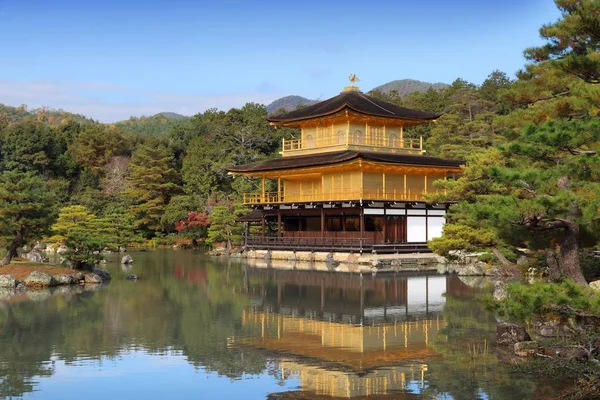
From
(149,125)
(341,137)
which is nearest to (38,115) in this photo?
(149,125)

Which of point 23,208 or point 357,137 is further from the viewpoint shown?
point 357,137

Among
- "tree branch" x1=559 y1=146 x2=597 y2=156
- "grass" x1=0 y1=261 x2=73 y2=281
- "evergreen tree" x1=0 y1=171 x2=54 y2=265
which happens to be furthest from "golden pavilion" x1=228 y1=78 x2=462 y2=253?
"tree branch" x1=559 y1=146 x2=597 y2=156

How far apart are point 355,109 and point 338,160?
3.61m

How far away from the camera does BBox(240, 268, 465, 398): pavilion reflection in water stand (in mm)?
10344

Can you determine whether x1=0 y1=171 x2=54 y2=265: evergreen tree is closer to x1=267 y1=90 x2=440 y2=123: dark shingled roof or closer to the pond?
the pond

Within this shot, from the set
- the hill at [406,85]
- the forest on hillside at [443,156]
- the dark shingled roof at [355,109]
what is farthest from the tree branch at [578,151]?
the hill at [406,85]

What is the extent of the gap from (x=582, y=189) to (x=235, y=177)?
138ft

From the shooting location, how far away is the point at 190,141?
5931cm

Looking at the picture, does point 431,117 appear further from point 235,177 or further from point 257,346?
point 257,346

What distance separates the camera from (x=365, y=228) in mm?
34688

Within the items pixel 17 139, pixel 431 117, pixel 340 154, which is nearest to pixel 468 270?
pixel 340 154

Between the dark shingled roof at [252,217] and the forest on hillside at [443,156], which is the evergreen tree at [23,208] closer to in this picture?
the forest on hillside at [443,156]

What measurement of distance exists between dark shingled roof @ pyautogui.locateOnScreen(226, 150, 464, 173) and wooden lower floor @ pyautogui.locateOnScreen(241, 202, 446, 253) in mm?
2114

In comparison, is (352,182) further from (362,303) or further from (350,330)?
(350,330)
